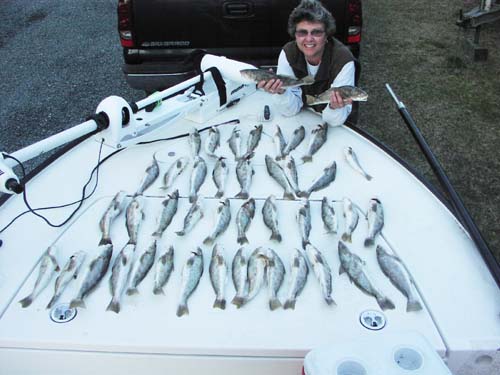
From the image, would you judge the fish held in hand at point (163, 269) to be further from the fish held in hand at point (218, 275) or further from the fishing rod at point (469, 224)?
the fishing rod at point (469, 224)

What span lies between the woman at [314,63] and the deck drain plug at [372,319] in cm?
174

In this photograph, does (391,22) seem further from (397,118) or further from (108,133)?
(108,133)

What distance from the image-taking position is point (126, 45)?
5102mm

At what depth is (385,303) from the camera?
2277mm

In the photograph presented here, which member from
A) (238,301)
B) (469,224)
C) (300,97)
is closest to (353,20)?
(300,97)

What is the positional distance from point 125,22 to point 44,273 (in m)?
3.32

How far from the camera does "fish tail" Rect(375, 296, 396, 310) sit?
2265 mm

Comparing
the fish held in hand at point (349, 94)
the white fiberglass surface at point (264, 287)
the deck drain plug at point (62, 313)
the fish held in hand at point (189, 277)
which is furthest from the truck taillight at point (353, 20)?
the deck drain plug at point (62, 313)

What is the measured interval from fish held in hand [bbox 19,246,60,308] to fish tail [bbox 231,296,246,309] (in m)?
0.96

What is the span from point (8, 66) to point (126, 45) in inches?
180

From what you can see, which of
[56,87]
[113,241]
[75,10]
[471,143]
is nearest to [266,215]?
[113,241]

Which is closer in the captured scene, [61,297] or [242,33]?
[61,297]

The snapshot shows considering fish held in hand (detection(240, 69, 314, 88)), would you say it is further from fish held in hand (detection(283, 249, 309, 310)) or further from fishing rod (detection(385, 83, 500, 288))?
fish held in hand (detection(283, 249, 309, 310))

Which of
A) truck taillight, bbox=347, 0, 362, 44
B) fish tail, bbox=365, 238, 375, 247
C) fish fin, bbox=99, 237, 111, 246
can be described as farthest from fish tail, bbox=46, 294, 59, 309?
truck taillight, bbox=347, 0, 362, 44
